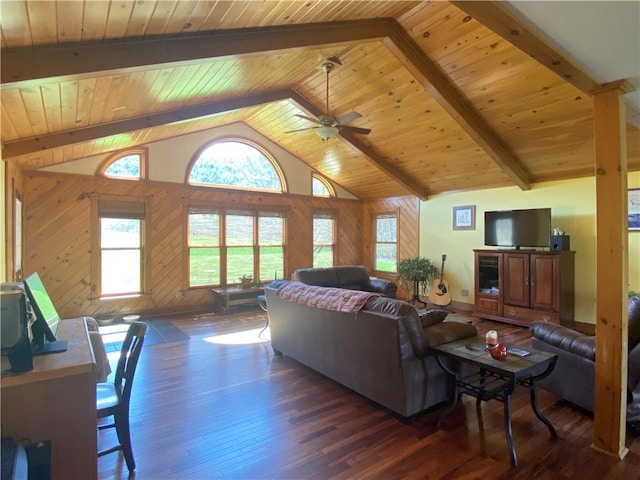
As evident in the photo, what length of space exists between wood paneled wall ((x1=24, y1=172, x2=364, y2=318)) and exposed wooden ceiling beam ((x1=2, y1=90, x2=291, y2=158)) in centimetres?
177

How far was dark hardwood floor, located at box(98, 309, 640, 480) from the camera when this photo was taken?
7.08ft

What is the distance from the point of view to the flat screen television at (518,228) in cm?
554

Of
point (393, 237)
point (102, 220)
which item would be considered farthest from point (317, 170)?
point (102, 220)

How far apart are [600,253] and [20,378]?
3.28 metres

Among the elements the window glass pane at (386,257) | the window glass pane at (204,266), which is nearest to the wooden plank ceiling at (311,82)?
the window glass pane at (386,257)

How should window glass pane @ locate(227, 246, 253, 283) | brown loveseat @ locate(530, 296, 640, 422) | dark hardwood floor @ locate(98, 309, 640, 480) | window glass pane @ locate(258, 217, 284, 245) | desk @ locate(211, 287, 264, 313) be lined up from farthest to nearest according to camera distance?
window glass pane @ locate(258, 217, 284, 245)
window glass pane @ locate(227, 246, 253, 283)
desk @ locate(211, 287, 264, 313)
brown loveseat @ locate(530, 296, 640, 422)
dark hardwood floor @ locate(98, 309, 640, 480)

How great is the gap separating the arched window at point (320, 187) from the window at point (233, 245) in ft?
3.90

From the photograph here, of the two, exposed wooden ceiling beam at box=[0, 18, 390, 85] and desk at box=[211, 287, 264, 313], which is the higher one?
exposed wooden ceiling beam at box=[0, 18, 390, 85]

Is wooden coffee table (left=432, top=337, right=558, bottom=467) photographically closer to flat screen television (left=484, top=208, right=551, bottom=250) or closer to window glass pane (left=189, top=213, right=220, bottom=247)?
flat screen television (left=484, top=208, right=551, bottom=250)

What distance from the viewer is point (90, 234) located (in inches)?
229

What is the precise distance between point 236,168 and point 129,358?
571 cm

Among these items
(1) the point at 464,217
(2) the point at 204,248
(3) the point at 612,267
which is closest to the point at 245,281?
(2) the point at 204,248

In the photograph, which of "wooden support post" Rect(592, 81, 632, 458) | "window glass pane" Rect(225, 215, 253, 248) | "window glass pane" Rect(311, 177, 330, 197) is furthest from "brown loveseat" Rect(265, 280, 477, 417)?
"window glass pane" Rect(311, 177, 330, 197)

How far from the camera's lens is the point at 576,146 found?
4.91 meters
